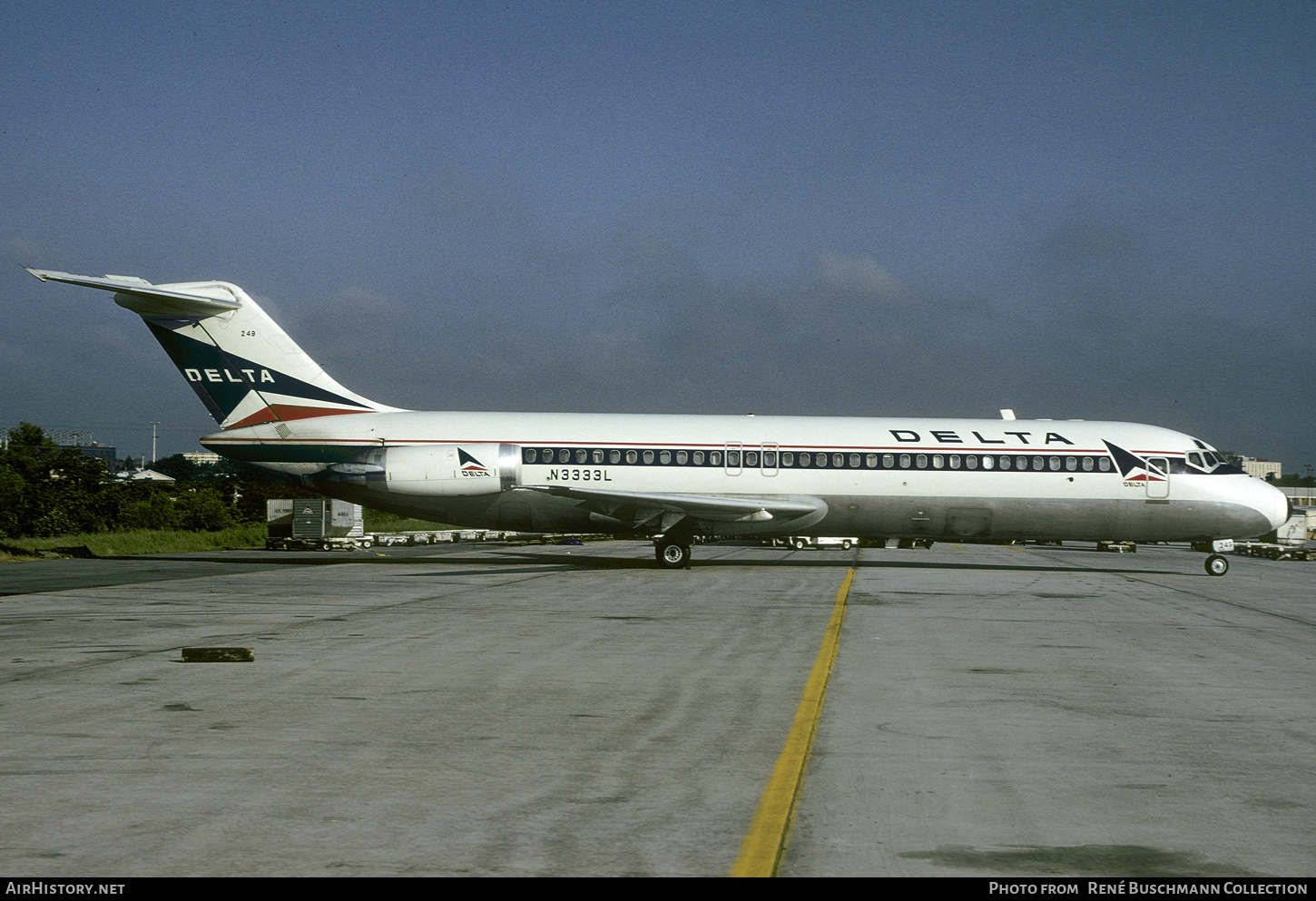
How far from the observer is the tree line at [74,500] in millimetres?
43938

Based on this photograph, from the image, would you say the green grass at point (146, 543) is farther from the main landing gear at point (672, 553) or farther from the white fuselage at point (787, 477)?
the main landing gear at point (672, 553)

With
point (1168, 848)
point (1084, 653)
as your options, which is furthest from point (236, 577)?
point (1168, 848)

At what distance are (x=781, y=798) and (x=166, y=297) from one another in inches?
929

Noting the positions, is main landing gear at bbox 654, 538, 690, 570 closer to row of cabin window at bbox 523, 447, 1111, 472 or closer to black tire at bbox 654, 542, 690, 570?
black tire at bbox 654, 542, 690, 570

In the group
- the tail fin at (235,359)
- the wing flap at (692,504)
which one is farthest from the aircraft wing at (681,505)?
the tail fin at (235,359)

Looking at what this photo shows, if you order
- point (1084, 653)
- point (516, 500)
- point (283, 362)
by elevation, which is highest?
point (283, 362)

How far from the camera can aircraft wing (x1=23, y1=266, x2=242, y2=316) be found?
2398cm

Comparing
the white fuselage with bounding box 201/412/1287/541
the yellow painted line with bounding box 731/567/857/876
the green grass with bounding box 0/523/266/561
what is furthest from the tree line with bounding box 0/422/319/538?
the yellow painted line with bounding box 731/567/857/876

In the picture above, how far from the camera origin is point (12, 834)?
5.08 m

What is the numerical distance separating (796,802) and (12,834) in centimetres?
400

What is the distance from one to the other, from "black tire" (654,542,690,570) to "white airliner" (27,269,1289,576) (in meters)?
0.04

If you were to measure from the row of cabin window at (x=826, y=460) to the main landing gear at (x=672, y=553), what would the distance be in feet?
6.50
